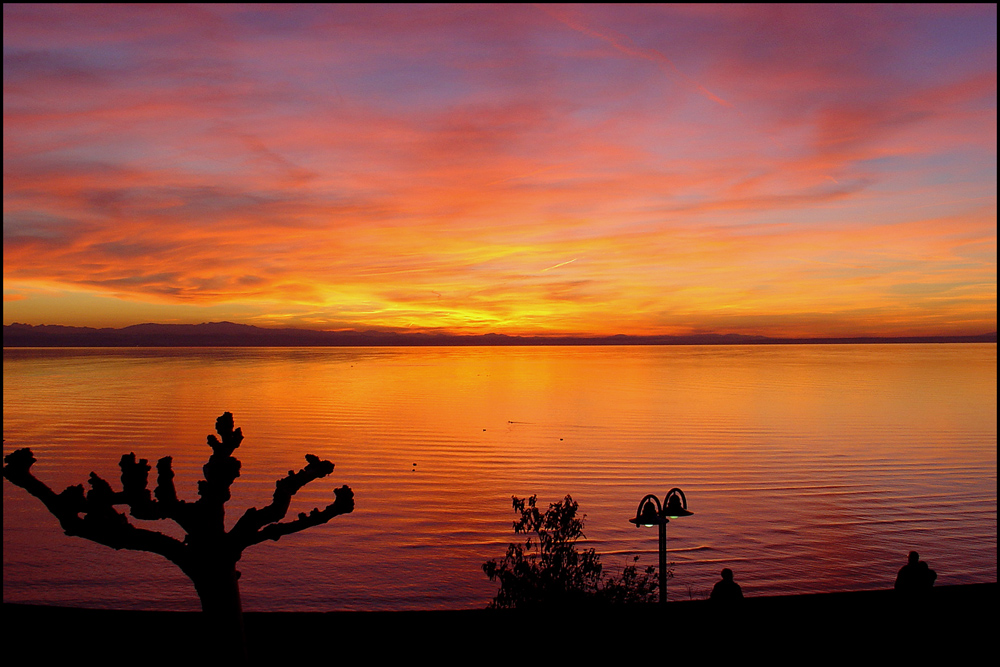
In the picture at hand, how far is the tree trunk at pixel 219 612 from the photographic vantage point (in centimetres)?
612

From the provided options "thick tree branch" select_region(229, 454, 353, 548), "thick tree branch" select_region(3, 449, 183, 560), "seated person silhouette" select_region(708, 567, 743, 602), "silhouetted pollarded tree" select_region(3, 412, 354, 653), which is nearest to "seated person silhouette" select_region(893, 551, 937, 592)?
"seated person silhouette" select_region(708, 567, 743, 602)

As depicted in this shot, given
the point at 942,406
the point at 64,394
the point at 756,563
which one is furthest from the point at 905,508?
the point at 64,394

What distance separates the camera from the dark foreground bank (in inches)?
356

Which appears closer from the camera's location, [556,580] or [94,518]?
[94,518]

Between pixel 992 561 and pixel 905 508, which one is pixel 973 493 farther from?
pixel 992 561

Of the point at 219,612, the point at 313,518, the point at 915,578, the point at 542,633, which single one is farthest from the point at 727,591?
the point at 219,612

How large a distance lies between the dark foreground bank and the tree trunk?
315 cm

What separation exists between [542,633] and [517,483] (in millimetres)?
22224

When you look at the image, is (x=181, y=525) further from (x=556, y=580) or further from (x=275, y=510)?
(x=556, y=580)

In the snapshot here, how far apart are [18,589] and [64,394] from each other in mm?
56817

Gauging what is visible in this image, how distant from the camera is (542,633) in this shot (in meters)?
9.52

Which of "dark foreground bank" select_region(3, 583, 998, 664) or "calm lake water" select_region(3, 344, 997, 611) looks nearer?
"dark foreground bank" select_region(3, 583, 998, 664)

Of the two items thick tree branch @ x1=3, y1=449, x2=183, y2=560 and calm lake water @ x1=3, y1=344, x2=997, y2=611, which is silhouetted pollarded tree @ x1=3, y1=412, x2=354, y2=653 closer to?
thick tree branch @ x1=3, y1=449, x2=183, y2=560

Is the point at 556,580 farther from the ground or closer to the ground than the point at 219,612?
closer to the ground
